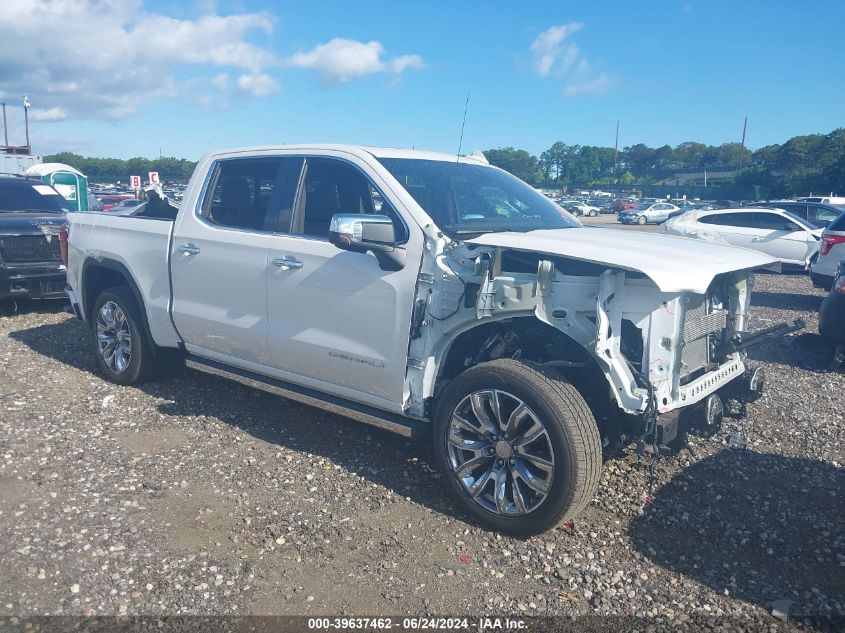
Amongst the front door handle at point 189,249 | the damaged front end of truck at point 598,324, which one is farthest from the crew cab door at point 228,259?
the damaged front end of truck at point 598,324

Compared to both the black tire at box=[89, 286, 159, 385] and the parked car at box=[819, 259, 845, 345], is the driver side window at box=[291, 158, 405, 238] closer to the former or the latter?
the black tire at box=[89, 286, 159, 385]

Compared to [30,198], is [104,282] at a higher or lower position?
lower

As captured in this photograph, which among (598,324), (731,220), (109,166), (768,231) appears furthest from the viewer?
(109,166)

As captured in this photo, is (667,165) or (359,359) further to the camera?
(667,165)

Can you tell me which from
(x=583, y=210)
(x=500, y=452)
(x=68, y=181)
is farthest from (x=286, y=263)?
(x=583, y=210)

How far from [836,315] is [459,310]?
15.4ft

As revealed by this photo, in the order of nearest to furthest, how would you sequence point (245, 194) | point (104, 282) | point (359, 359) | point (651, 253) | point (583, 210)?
point (651, 253) < point (359, 359) < point (245, 194) < point (104, 282) < point (583, 210)

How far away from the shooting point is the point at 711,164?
352 feet

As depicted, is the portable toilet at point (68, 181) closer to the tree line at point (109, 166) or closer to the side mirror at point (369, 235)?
the side mirror at point (369, 235)

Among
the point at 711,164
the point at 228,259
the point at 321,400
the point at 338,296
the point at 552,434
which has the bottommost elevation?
the point at 321,400

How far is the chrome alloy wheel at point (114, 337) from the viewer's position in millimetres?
5936

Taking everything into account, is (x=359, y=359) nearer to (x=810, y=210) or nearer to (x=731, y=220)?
(x=731, y=220)

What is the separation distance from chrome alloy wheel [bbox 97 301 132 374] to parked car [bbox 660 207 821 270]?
11.5 m

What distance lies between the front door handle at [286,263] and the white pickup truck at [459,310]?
0.02 m
